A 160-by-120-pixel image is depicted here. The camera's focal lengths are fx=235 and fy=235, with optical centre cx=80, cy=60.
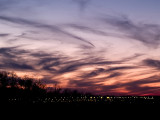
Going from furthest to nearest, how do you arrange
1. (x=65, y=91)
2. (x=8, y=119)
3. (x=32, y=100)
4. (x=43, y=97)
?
(x=65, y=91), (x=43, y=97), (x=32, y=100), (x=8, y=119)

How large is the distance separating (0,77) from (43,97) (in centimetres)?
3286

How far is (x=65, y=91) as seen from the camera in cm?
18000

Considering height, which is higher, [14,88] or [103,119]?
[14,88]

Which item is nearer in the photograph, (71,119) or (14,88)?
(71,119)

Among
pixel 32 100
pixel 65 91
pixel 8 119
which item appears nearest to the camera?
pixel 8 119

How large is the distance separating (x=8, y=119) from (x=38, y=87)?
8547 cm

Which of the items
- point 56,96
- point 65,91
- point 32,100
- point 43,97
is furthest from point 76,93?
point 32,100

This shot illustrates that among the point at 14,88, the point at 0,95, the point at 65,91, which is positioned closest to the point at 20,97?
the point at 14,88

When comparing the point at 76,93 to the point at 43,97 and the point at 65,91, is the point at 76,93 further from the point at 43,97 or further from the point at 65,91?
the point at 43,97

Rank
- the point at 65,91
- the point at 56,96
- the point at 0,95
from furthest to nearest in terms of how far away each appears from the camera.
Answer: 1. the point at 65,91
2. the point at 56,96
3. the point at 0,95

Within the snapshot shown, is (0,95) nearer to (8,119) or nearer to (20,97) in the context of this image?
(20,97)

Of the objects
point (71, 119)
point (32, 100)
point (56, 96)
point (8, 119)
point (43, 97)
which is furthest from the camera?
point (56, 96)

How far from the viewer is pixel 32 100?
116 metres

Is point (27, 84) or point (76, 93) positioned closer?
point (27, 84)
